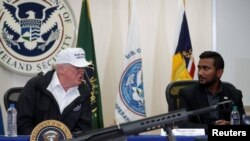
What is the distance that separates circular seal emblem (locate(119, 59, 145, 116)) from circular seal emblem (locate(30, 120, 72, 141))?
2.48 meters

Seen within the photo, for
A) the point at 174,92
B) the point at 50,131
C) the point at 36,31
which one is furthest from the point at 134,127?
the point at 36,31

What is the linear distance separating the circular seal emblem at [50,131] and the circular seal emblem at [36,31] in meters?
2.73

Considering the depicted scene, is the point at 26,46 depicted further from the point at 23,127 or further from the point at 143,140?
the point at 143,140

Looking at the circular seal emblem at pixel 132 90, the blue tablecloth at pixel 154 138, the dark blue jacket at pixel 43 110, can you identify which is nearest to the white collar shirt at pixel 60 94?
the dark blue jacket at pixel 43 110

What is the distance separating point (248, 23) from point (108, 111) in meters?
1.90

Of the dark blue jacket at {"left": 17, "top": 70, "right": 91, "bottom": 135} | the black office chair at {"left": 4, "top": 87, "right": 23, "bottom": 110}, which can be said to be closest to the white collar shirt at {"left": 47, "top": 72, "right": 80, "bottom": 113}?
the dark blue jacket at {"left": 17, "top": 70, "right": 91, "bottom": 135}

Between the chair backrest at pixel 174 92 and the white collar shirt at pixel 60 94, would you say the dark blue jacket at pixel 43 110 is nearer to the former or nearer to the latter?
the white collar shirt at pixel 60 94

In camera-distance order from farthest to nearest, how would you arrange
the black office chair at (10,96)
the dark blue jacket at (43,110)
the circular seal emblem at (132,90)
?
1. the circular seal emblem at (132,90)
2. the black office chair at (10,96)
3. the dark blue jacket at (43,110)

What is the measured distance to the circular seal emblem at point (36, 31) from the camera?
4.50m

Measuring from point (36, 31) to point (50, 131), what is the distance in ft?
9.35

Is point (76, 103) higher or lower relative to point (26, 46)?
lower

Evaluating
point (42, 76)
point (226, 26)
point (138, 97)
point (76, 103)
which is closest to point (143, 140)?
point (76, 103)

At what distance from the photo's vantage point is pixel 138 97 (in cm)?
436

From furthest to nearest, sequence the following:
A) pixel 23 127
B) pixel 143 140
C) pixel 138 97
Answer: pixel 138 97
pixel 23 127
pixel 143 140
